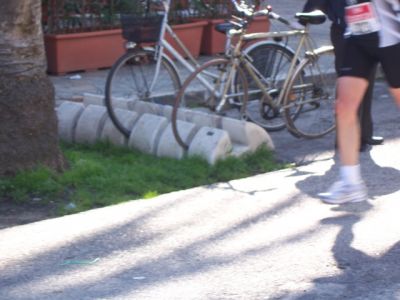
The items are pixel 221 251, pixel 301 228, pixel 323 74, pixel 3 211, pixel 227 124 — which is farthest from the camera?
pixel 323 74

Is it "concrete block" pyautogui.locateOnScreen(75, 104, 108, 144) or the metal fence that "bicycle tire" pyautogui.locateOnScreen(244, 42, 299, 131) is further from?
the metal fence

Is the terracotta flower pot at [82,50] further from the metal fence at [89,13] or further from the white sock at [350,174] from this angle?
the white sock at [350,174]

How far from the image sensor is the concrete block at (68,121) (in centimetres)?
810

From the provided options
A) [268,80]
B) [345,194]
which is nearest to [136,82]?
[268,80]

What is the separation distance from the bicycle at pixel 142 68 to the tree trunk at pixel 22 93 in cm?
90

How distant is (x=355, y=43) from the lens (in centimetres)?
574

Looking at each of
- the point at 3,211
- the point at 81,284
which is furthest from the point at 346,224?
the point at 3,211

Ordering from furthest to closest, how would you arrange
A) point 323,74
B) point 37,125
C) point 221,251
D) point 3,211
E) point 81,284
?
1. point 323,74
2. point 37,125
3. point 3,211
4. point 221,251
5. point 81,284

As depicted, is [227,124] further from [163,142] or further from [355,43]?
[355,43]

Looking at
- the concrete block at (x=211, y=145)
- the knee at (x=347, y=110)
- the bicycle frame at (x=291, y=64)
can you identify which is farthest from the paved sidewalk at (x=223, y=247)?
the bicycle frame at (x=291, y=64)

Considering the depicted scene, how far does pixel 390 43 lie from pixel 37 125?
8.43 feet

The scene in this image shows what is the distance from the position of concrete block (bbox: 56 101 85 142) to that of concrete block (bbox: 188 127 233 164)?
1295 millimetres

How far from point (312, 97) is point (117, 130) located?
5.66 ft

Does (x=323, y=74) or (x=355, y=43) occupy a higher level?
(x=355, y=43)
